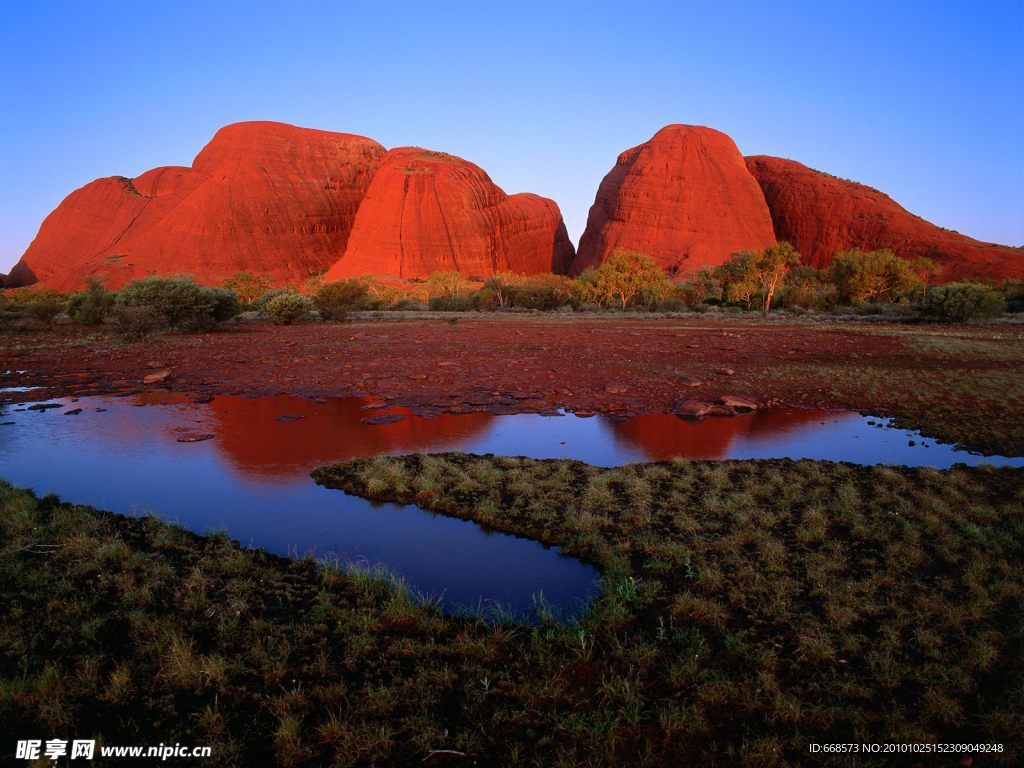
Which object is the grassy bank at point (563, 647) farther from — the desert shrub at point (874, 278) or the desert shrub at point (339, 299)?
the desert shrub at point (874, 278)

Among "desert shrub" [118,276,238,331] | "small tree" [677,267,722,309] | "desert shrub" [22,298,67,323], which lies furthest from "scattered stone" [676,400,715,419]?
"small tree" [677,267,722,309]

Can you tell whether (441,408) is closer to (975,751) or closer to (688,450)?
(688,450)

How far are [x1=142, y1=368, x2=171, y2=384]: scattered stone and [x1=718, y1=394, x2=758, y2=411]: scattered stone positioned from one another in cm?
1424

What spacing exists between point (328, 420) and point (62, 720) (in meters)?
8.05

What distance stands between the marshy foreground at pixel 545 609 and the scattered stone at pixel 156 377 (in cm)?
401

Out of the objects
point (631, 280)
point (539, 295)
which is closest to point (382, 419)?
point (631, 280)

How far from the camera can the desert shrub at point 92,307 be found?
29.5m

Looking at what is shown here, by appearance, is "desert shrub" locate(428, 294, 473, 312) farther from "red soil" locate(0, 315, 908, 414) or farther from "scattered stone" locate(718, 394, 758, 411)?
"scattered stone" locate(718, 394, 758, 411)

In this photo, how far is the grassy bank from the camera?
9.62 ft

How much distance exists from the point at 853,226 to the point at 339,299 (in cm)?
7042

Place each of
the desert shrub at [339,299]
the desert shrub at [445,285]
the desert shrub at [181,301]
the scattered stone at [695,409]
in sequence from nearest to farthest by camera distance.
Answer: the scattered stone at [695,409], the desert shrub at [181,301], the desert shrub at [339,299], the desert shrub at [445,285]

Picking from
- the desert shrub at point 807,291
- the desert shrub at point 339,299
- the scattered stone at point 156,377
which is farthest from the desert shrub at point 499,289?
the scattered stone at point 156,377

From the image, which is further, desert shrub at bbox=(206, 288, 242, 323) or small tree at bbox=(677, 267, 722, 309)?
small tree at bbox=(677, 267, 722, 309)

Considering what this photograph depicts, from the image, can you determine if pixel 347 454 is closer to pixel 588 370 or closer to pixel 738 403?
pixel 738 403
